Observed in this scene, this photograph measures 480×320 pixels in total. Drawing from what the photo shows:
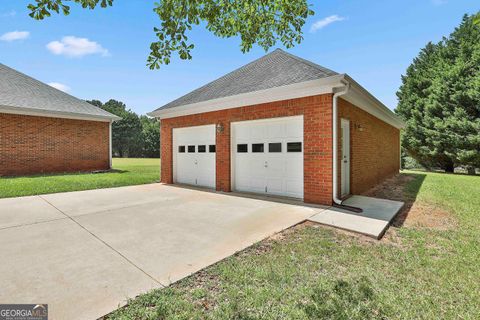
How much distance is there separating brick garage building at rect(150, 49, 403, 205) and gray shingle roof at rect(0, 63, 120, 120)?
6.41m

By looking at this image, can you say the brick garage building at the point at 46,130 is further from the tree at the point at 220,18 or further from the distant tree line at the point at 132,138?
the distant tree line at the point at 132,138

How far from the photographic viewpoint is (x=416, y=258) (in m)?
3.20

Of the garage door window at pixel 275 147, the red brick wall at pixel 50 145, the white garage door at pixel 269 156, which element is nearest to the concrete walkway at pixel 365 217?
the white garage door at pixel 269 156

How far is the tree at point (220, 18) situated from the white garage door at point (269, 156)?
8.78ft

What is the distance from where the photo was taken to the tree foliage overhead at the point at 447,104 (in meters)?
16.3

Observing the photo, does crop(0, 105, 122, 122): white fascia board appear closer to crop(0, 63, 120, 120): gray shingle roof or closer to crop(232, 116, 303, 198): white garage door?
crop(0, 63, 120, 120): gray shingle roof

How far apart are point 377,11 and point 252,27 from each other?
183 inches

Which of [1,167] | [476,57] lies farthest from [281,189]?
[476,57]

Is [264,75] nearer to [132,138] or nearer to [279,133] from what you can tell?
[279,133]

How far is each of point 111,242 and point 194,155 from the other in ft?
20.3

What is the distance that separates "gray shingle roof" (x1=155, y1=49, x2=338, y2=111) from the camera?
21.7 feet

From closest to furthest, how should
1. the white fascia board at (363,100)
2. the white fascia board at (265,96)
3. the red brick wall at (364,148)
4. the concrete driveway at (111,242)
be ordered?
the concrete driveway at (111,242)
the white fascia board at (265,96)
the white fascia board at (363,100)
the red brick wall at (364,148)

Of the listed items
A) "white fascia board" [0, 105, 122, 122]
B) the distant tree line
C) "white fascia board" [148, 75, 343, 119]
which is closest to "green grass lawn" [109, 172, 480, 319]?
"white fascia board" [148, 75, 343, 119]

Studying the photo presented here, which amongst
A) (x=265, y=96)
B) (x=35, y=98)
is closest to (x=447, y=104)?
(x=265, y=96)
